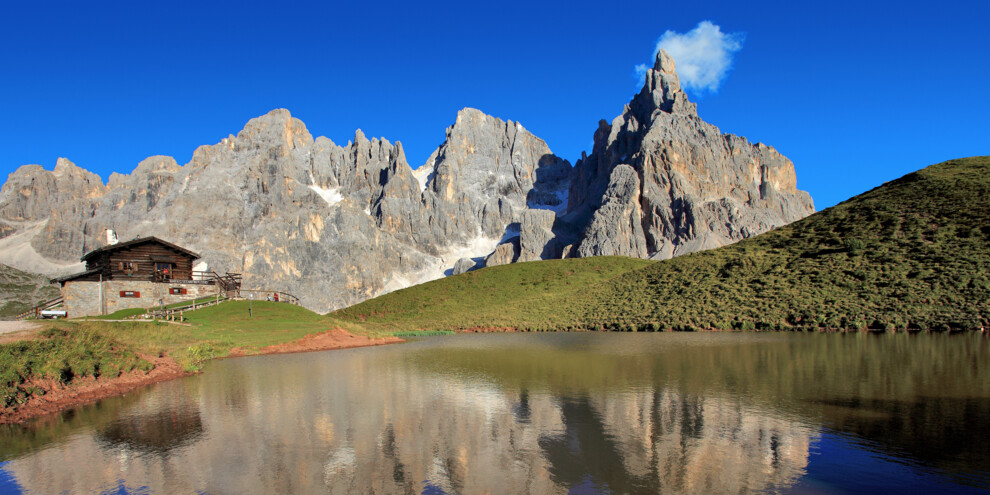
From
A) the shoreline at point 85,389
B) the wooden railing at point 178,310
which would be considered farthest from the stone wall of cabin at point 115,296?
the shoreline at point 85,389

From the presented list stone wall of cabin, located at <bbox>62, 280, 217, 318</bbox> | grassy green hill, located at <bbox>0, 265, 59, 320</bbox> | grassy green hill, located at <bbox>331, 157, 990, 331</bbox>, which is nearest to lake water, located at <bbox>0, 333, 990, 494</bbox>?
grassy green hill, located at <bbox>331, 157, 990, 331</bbox>

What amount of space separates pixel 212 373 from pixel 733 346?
2766 centimetres

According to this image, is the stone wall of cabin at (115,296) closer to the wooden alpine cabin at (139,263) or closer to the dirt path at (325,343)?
the wooden alpine cabin at (139,263)

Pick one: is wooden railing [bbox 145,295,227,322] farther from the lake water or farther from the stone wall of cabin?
the lake water

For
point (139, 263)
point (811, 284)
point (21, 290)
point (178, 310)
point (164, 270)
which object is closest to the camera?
point (178, 310)

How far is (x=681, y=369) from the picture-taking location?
2233 cm

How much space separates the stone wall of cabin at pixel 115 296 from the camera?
152 feet

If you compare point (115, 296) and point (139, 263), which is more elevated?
point (139, 263)

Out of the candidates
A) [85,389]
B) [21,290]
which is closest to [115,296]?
[85,389]

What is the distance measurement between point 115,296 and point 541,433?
164 ft

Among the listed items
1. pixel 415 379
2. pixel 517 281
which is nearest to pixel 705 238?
pixel 517 281

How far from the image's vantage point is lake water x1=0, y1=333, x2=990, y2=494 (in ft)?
32.7

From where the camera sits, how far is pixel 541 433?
42.5 feet

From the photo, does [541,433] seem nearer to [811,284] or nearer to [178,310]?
[178,310]
